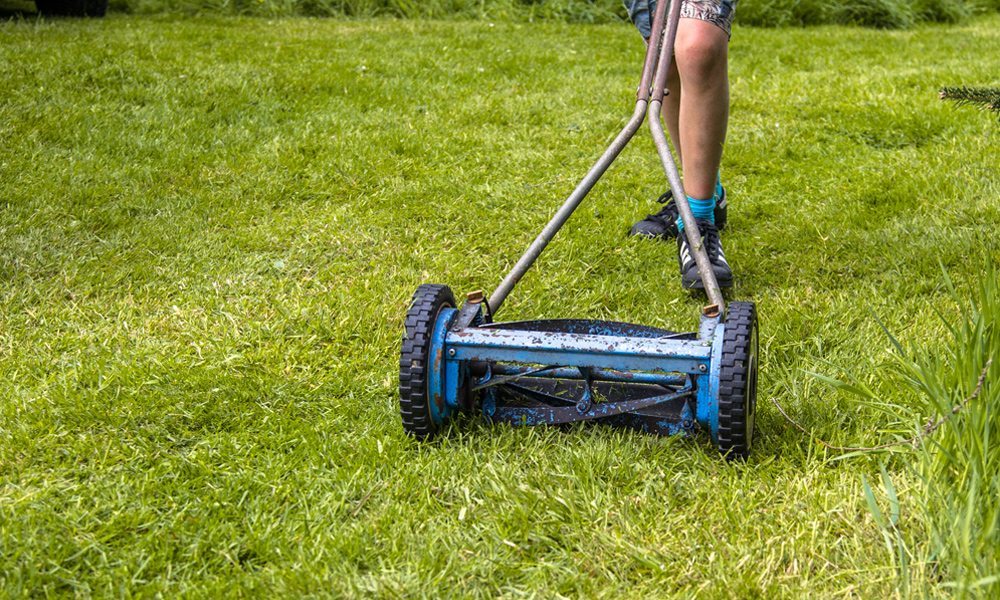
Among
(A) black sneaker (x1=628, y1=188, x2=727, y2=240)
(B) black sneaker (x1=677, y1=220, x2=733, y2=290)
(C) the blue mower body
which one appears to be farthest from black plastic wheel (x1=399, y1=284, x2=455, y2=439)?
(A) black sneaker (x1=628, y1=188, x2=727, y2=240)

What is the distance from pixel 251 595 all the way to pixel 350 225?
2.07 m

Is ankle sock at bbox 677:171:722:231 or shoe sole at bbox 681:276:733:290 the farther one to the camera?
ankle sock at bbox 677:171:722:231

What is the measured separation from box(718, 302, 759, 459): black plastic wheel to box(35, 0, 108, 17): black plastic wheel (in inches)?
245

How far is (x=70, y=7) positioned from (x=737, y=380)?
6.38 metres

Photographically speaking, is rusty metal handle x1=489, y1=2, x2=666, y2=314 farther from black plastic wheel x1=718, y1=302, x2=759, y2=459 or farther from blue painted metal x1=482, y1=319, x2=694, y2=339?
black plastic wheel x1=718, y1=302, x2=759, y2=459

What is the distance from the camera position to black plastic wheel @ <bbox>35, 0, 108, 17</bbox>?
704 cm

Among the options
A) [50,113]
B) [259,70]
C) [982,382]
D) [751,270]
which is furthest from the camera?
[259,70]

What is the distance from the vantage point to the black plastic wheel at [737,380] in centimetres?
207

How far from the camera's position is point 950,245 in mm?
3434

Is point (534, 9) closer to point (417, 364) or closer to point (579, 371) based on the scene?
point (579, 371)

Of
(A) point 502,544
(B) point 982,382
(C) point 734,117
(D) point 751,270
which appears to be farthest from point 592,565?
(C) point 734,117

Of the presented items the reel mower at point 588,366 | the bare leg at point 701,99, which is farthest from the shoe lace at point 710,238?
the reel mower at point 588,366

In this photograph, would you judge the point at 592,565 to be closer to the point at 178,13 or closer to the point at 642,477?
the point at 642,477

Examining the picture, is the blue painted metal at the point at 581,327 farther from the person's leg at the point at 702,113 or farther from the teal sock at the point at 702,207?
the teal sock at the point at 702,207
